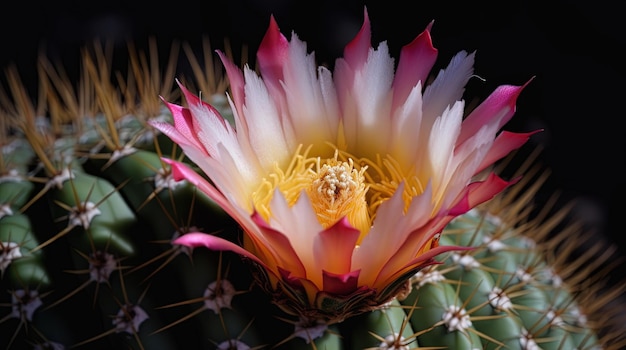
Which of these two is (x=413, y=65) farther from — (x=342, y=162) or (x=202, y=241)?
(x=202, y=241)

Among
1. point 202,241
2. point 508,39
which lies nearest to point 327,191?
point 202,241

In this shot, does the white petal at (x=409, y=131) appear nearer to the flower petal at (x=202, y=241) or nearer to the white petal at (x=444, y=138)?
the white petal at (x=444, y=138)

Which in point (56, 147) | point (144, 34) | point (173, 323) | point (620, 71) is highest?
point (144, 34)

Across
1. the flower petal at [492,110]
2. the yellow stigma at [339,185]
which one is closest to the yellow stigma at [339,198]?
the yellow stigma at [339,185]

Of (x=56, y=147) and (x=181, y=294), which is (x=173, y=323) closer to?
(x=181, y=294)

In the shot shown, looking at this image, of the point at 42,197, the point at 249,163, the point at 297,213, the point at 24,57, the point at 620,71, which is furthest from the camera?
the point at 24,57

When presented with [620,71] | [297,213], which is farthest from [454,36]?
[297,213]

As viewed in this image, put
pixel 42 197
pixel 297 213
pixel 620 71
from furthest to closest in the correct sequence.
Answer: pixel 620 71, pixel 42 197, pixel 297 213

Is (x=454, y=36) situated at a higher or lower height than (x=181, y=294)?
higher
